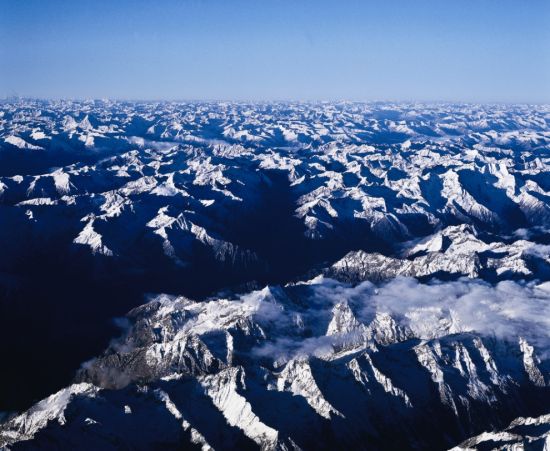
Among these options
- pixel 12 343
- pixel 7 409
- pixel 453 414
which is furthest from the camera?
pixel 12 343

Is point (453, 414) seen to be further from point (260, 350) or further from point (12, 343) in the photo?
point (12, 343)

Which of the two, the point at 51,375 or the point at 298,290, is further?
the point at 298,290

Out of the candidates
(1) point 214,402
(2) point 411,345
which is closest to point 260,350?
(1) point 214,402

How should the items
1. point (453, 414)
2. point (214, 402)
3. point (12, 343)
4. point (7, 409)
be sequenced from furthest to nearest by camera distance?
1. point (12, 343)
2. point (7, 409)
3. point (453, 414)
4. point (214, 402)

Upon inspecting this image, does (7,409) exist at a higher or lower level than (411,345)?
lower

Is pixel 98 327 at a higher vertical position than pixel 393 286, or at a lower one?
lower

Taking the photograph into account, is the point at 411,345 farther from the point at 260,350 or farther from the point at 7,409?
the point at 7,409

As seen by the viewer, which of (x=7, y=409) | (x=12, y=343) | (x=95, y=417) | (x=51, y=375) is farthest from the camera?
(x=12, y=343)

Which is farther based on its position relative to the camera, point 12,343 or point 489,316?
point 12,343

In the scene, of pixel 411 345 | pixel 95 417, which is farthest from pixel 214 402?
pixel 411 345
